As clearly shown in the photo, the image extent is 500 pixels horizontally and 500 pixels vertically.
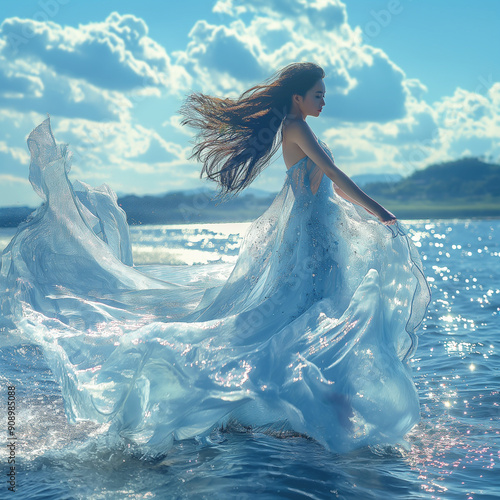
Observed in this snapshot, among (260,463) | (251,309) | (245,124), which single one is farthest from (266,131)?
(260,463)

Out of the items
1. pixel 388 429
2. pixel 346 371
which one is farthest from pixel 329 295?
pixel 388 429

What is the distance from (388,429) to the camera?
3943 millimetres

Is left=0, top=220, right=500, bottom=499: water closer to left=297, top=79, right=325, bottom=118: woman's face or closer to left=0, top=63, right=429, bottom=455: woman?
left=0, top=63, right=429, bottom=455: woman

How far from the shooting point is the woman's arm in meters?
4.48

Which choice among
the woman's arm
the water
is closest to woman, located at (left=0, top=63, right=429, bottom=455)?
the woman's arm

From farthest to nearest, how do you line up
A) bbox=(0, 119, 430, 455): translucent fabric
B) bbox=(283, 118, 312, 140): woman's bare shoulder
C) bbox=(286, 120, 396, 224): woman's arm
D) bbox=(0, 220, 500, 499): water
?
bbox=(283, 118, 312, 140): woman's bare shoulder < bbox=(286, 120, 396, 224): woman's arm < bbox=(0, 119, 430, 455): translucent fabric < bbox=(0, 220, 500, 499): water

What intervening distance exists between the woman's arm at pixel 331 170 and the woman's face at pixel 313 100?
16cm

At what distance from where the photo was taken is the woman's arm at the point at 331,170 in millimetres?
4477

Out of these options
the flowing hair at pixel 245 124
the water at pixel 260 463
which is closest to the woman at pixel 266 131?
the flowing hair at pixel 245 124

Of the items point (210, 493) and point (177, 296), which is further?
point (177, 296)

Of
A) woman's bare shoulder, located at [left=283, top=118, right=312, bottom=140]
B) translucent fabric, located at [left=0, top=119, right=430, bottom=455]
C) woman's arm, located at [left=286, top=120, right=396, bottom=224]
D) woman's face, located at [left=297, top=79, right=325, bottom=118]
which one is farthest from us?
woman's face, located at [left=297, top=79, right=325, bottom=118]

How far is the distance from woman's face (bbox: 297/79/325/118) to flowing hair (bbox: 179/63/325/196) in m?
0.04

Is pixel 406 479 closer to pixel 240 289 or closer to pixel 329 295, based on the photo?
pixel 329 295

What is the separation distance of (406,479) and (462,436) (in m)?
1.00
